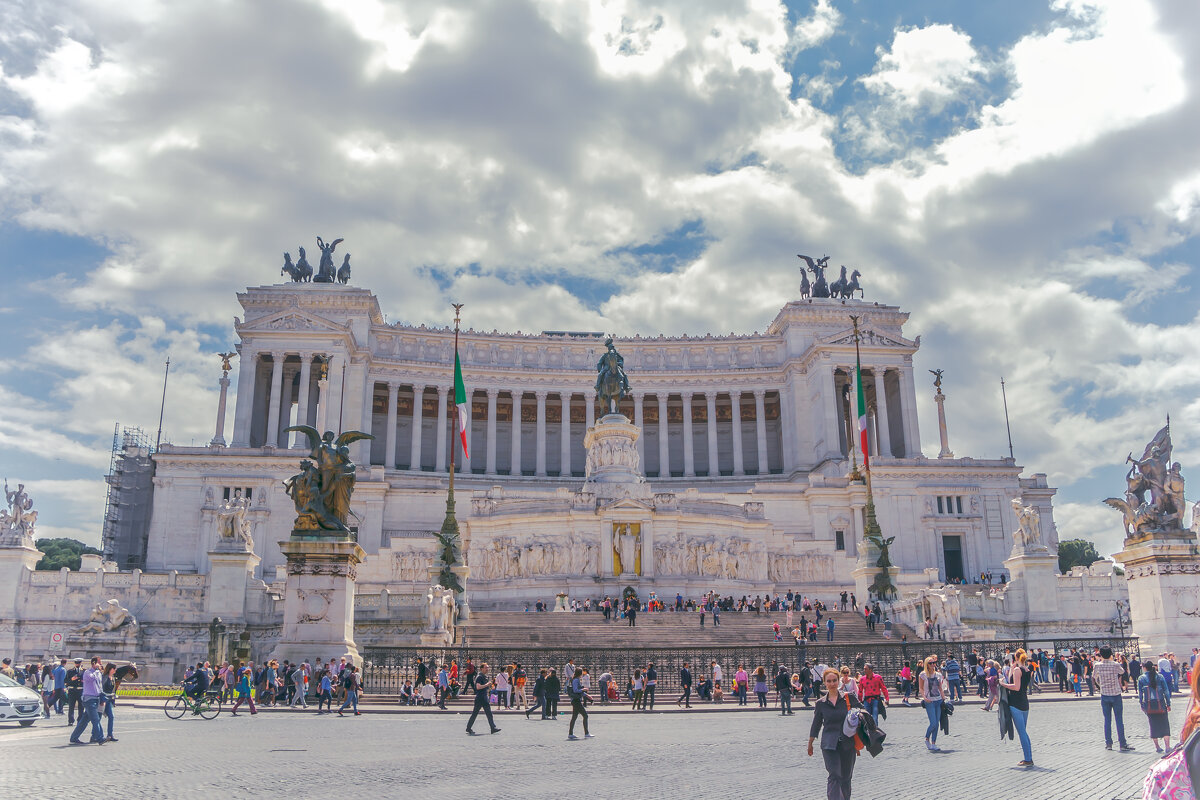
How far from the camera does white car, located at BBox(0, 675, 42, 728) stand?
79.5 ft

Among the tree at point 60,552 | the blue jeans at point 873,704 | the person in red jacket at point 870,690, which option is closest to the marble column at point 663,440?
the tree at point 60,552

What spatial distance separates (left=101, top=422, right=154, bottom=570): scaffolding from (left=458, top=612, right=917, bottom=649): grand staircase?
52.0m

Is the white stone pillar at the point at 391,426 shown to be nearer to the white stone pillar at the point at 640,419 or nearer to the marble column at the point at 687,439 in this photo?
the white stone pillar at the point at 640,419

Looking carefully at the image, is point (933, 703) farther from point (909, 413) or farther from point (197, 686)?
point (909, 413)

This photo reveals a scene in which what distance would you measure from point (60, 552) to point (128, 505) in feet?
→ 111

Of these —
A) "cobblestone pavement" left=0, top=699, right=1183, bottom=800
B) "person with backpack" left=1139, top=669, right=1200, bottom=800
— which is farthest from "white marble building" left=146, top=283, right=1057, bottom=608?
"person with backpack" left=1139, top=669, right=1200, bottom=800

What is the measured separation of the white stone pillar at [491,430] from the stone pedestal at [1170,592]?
2520 inches

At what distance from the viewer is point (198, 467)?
72.1 m

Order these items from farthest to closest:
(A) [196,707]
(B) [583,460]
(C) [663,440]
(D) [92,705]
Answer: (B) [583,460], (C) [663,440], (A) [196,707], (D) [92,705]

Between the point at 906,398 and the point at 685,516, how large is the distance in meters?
38.5

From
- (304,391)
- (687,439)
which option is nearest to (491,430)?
(304,391)

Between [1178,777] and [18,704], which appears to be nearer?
[1178,777]

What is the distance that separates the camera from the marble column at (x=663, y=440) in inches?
3659

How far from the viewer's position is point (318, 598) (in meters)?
26.5
